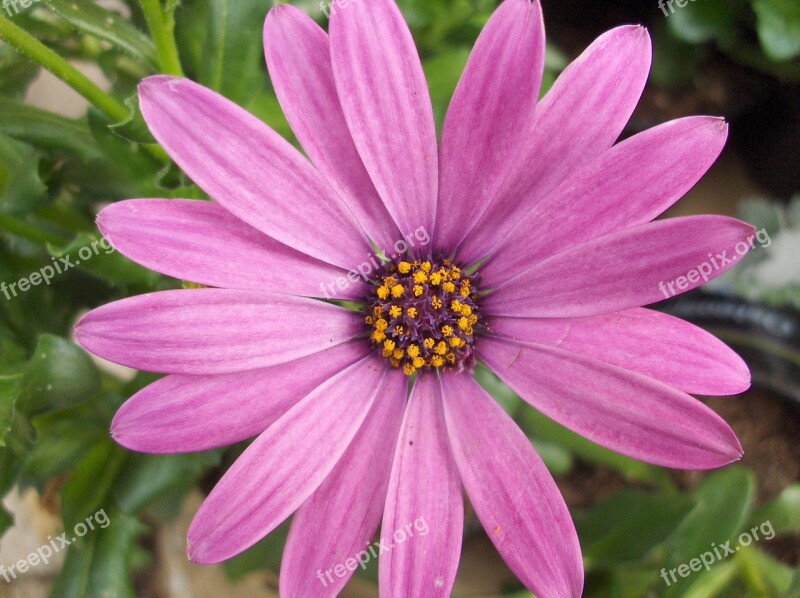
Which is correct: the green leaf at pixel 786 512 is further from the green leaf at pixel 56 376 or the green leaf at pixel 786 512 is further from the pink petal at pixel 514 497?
the green leaf at pixel 56 376

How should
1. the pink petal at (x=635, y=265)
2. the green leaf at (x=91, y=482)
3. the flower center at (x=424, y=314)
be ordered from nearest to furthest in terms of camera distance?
1. the pink petal at (x=635, y=265)
2. the flower center at (x=424, y=314)
3. the green leaf at (x=91, y=482)

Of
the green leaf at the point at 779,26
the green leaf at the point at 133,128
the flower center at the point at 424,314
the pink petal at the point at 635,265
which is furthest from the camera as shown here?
the green leaf at the point at 779,26

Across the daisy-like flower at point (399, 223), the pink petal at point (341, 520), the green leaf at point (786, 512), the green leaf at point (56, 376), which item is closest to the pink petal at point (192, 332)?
the daisy-like flower at point (399, 223)

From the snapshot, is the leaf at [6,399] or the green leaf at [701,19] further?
the green leaf at [701,19]

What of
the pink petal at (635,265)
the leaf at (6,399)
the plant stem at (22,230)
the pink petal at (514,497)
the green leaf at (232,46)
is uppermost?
the green leaf at (232,46)

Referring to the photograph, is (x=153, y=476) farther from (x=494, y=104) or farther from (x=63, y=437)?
(x=494, y=104)

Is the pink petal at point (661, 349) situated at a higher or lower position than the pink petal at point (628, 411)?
higher

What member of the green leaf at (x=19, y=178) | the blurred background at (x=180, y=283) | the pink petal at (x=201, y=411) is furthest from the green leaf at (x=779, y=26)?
the green leaf at (x=19, y=178)
